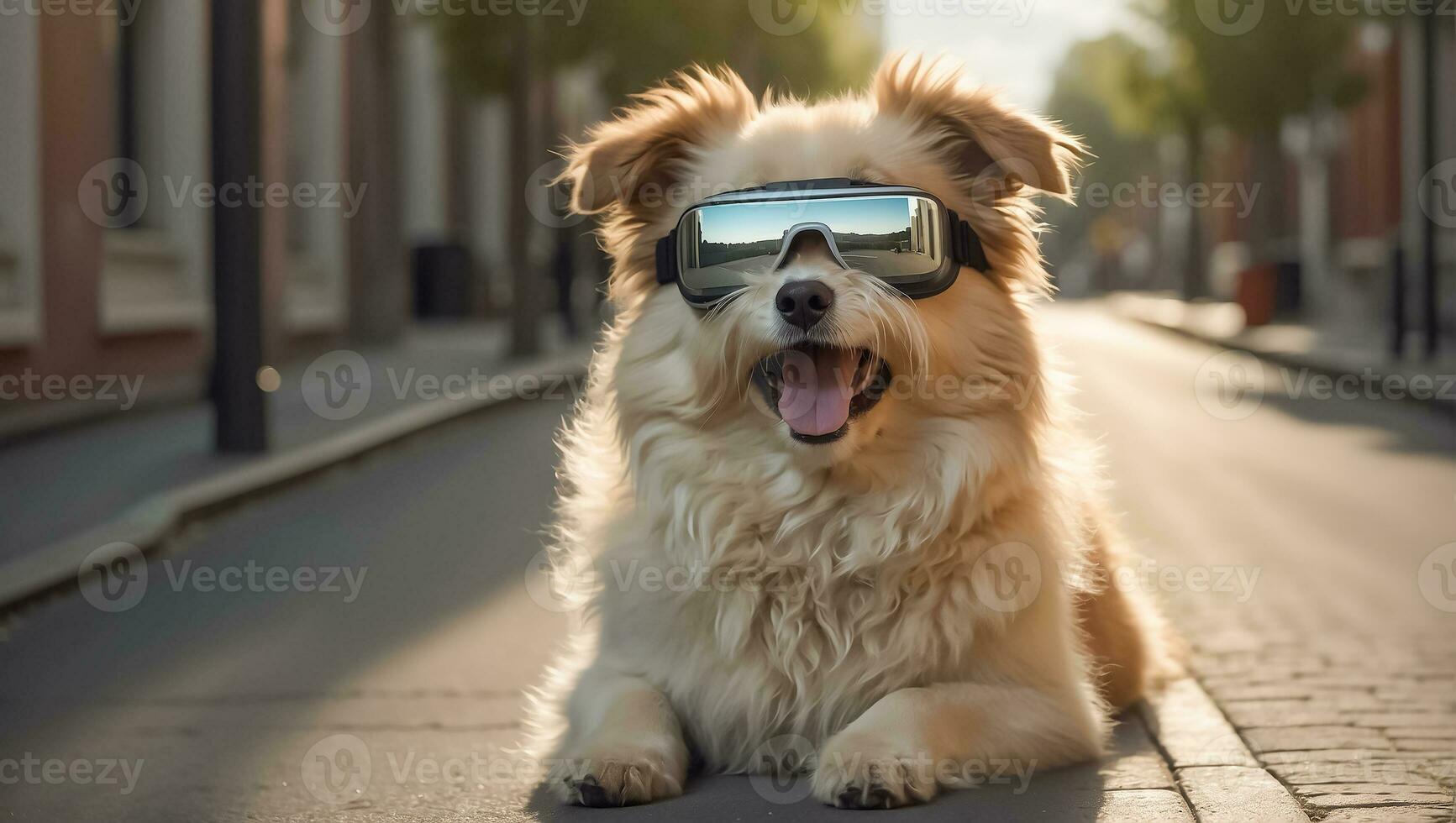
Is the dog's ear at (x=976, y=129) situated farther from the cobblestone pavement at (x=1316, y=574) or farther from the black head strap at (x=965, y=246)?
Result: the cobblestone pavement at (x=1316, y=574)

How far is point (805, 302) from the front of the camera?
12.9ft

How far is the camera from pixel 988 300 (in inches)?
166

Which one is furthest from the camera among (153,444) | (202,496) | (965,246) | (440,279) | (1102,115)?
(1102,115)

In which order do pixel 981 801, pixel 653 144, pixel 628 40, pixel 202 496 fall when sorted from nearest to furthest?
pixel 981 801
pixel 653 144
pixel 202 496
pixel 628 40

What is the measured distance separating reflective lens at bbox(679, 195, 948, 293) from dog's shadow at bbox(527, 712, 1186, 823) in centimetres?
127

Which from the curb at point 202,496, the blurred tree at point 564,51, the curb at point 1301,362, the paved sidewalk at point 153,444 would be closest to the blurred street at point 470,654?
the curb at point 202,496

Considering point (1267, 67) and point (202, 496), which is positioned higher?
point (1267, 67)

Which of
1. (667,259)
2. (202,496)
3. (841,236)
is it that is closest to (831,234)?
(841,236)

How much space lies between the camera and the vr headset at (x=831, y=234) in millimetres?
4133

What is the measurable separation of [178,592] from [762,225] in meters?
4.30

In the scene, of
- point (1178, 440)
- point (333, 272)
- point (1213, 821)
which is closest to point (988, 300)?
point (1213, 821)

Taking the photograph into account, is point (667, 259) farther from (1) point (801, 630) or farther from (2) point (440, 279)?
(2) point (440, 279)

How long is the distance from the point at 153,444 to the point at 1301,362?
15.7 metres

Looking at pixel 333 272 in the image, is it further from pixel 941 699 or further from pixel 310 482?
pixel 941 699
